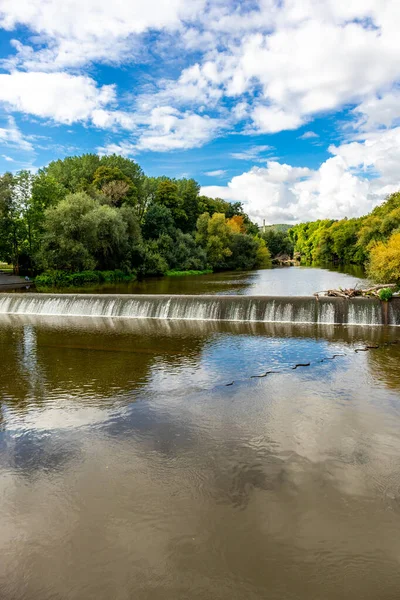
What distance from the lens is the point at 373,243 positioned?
32688 mm

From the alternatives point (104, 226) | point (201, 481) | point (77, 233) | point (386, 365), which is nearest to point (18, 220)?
point (77, 233)

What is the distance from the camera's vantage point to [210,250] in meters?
53.9

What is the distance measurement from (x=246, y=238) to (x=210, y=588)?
187 ft

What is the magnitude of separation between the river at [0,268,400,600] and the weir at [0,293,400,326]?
18.1ft

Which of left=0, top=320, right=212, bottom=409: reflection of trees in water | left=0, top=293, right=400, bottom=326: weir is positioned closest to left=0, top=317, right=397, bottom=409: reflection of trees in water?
left=0, top=320, right=212, bottom=409: reflection of trees in water

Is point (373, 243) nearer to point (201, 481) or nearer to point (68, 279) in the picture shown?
point (68, 279)

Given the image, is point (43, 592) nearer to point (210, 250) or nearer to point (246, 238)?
point (210, 250)

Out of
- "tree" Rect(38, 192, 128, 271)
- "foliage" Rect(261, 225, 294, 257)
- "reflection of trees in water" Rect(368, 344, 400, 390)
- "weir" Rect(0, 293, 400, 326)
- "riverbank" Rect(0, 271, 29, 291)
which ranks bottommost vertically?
"reflection of trees in water" Rect(368, 344, 400, 390)

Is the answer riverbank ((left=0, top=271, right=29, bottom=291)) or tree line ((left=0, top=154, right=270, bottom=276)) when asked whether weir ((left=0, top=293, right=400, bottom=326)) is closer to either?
riverbank ((left=0, top=271, right=29, bottom=291))

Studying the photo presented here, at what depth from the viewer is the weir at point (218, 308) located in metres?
15.3

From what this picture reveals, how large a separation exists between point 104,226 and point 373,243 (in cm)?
2203

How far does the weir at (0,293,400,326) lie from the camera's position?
50.3 ft

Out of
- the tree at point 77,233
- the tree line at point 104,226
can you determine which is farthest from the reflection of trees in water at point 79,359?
the tree line at point 104,226

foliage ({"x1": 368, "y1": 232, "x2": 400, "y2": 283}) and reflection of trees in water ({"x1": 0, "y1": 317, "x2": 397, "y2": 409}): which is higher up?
foliage ({"x1": 368, "y1": 232, "x2": 400, "y2": 283})
